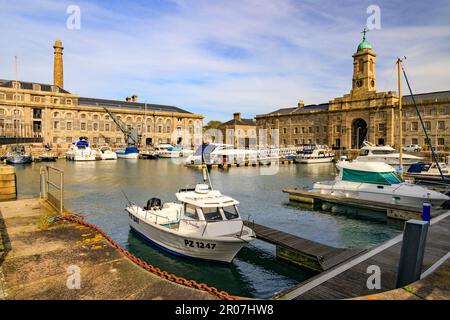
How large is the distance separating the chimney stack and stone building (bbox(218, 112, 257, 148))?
5647 centimetres

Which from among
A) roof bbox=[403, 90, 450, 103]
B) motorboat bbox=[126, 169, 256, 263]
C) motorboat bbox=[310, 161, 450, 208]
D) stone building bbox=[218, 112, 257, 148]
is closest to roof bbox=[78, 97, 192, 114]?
stone building bbox=[218, 112, 257, 148]

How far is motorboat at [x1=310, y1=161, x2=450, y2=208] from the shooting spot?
21.5m

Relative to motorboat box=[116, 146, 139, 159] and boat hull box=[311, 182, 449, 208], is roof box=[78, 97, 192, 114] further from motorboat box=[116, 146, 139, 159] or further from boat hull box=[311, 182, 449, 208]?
boat hull box=[311, 182, 449, 208]

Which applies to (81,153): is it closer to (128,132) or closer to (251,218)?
(128,132)

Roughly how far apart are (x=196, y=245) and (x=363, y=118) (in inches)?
3240

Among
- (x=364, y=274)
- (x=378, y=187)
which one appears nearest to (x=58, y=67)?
(x=378, y=187)

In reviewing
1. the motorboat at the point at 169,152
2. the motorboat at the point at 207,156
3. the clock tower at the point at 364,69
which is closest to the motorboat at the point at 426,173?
the motorboat at the point at 207,156

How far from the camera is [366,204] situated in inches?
882

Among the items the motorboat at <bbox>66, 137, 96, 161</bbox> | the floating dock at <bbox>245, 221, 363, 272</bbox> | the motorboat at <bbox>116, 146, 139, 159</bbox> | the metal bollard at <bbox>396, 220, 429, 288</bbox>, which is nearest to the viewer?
the metal bollard at <bbox>396, 220, 429, 288</bbox>

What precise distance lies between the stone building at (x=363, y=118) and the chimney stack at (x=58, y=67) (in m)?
69.5

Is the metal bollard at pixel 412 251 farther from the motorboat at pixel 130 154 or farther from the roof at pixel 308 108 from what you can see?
the roof at pixel 308 108

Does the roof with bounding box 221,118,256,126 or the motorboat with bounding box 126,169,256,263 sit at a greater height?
the roof with bounding box 221,118,256,126

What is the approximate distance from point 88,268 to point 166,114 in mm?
98001
